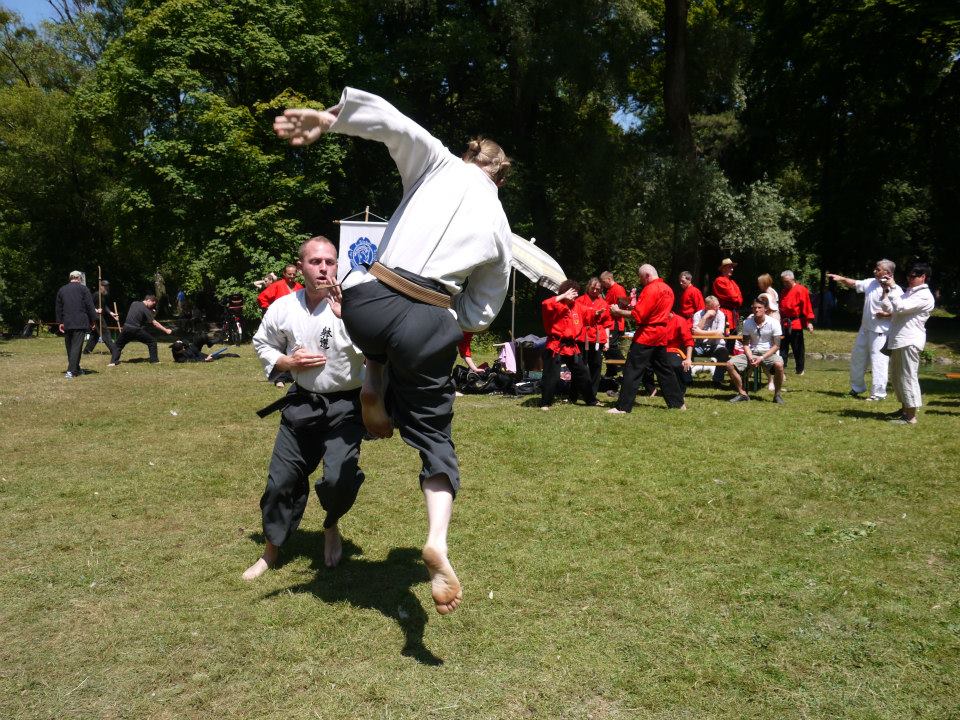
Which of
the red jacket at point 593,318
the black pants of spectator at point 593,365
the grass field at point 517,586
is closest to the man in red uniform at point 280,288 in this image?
the grass field at point 517,586

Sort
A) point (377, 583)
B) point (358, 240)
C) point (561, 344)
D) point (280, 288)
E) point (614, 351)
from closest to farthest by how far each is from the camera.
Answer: point (377, 583)
point (561, 344)
point (280, 288)
point (614, 351)
point (358, 240)

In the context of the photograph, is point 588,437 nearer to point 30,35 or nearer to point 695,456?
point 695,456

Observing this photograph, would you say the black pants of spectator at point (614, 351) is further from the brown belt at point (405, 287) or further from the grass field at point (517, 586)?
the brown belt at point (405, 287)

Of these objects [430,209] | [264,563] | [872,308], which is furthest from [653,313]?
[430,209]

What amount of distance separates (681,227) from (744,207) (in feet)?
8.24

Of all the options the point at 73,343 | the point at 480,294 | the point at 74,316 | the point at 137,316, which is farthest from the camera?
the point at 137,316

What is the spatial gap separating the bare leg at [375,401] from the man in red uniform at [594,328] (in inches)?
339

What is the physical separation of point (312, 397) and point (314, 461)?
1.48ft

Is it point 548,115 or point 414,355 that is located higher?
point 548,115

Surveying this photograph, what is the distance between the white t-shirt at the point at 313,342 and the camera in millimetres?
5125

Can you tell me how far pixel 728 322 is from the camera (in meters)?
15.8

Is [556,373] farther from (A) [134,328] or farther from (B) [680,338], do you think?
(A) [134,328]

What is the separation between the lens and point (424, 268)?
12.3 ft

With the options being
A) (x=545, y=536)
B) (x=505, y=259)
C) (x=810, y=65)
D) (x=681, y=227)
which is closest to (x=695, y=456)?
(x=545, y=536)
